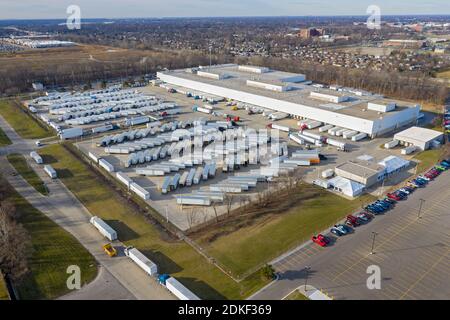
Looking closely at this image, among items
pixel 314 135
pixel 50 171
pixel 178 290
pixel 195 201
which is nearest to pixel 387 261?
pixel 178 290

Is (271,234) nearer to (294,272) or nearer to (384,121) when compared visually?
(294,272)

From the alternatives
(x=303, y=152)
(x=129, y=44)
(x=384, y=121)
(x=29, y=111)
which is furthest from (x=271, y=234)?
(x=129, y=44)

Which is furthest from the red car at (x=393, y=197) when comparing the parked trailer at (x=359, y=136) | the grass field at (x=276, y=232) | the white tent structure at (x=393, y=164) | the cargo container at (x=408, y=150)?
the parked trailer at (x=359, y=136)

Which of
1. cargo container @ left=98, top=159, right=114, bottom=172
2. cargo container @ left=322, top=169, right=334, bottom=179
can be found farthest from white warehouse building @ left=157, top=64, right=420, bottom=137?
cargo container @ left=98, top=159, right=114, bottom=172

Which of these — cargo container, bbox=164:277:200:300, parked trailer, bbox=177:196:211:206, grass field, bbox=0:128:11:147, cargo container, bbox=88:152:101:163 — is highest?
grass field, bbox=0:128:11:147

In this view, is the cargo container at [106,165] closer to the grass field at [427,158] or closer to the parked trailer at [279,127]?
the parked trailer at [279,127]

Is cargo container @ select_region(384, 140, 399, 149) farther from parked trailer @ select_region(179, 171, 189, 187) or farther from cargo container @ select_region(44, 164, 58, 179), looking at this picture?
cargo container @ select_region(44, 164, 58, 179)
